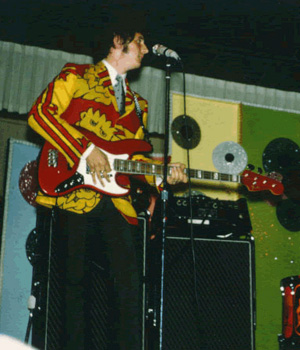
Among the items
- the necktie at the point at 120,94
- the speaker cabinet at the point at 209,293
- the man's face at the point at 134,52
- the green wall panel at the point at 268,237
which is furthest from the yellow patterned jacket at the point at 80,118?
the green wall panel at the point at 268,237

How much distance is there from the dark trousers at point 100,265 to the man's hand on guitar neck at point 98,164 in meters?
0.10

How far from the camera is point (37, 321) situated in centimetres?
197

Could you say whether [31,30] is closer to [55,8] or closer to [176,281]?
[55,8]

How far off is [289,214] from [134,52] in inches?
71.9

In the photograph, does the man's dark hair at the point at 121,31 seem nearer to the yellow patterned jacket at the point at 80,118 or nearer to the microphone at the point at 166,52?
the yellow patterned jacket at the point at 80,118

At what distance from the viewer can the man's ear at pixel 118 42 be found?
2.25 meters

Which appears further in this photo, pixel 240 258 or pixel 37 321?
pixel 240 258

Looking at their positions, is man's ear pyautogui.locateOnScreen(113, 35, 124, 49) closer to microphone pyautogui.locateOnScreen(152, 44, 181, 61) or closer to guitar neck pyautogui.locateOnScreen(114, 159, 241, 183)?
microphone pyautogui.locateOnScreen(152, 44, 181, 61)

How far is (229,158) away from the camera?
335 centimetres

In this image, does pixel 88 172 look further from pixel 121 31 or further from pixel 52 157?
pixel 121 31

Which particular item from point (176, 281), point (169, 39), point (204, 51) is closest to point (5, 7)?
point (169, 39)

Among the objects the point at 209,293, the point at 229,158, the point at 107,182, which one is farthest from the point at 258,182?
the point at 107,182

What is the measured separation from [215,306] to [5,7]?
96.6 inches

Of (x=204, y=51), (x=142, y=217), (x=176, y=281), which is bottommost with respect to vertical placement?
(x=176, y=281)
